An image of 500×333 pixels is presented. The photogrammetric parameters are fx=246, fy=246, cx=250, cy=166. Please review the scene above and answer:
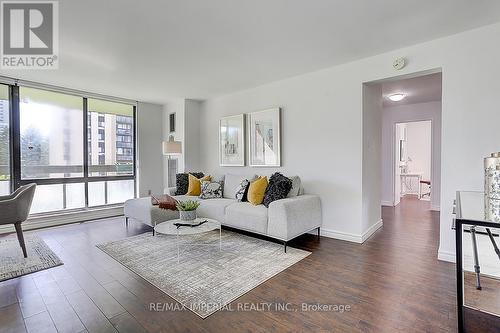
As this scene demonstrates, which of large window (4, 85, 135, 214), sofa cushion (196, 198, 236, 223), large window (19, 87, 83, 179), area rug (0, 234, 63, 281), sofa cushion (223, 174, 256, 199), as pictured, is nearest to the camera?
area rug (0, 234, 63, 281)

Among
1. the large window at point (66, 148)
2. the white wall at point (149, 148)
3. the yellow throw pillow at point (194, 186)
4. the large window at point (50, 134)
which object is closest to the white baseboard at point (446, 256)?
the yellow throw pillow at point (194, 186)

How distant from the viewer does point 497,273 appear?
191 cm

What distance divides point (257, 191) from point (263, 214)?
48cm

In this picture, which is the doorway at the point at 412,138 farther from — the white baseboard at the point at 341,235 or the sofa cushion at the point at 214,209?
the sofa cushion at the point at 214,209

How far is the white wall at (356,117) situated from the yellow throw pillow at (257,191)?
2.19 ft

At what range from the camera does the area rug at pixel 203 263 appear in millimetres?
2104

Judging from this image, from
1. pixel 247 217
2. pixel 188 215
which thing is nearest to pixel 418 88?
pixel 247 217

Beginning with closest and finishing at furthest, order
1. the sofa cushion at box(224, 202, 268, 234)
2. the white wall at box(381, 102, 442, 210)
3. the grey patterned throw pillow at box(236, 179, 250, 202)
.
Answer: the sofa cushion at box(224, 202, 268, 234)
the grey patterned throw pillow at box(236, 179, 250, 202)
the white wall at box(381, 102, 442, 210)

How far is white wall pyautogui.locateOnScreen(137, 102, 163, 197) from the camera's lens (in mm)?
5688

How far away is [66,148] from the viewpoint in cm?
471

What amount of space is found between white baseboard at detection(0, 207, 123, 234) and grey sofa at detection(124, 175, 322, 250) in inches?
47.0

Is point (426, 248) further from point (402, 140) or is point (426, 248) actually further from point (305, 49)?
point (402, 140)

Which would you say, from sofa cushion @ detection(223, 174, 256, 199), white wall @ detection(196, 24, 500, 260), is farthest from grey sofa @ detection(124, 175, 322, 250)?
white wall @ detection(196, 24, 500, 260)

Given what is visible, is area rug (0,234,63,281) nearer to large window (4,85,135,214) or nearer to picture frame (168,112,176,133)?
large window (4,85,135,214)
